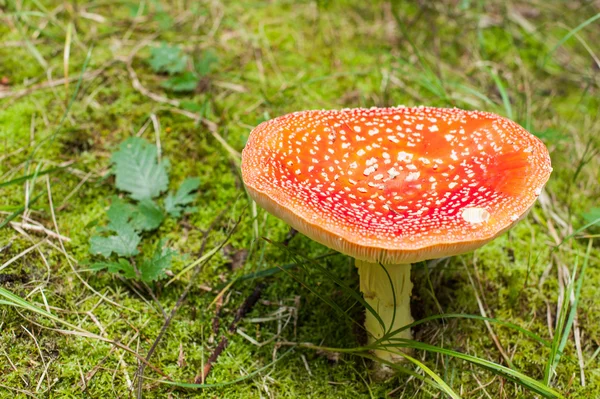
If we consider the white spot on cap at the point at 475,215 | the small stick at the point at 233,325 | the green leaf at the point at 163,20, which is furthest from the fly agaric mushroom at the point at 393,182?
the green leaf at the point at 163,20

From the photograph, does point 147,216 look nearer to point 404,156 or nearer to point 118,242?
point 118,242

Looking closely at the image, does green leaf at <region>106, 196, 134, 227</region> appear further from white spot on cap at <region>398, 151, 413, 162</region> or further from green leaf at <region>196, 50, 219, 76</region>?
white spot on cap at <region>398, 151, 413, 162</region>

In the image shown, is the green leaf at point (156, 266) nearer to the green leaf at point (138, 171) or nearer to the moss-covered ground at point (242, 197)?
the moss-covered ground at point (242, 197)

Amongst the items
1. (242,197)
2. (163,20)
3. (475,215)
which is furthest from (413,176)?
(163,20)

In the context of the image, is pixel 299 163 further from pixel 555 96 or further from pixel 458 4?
pixel 458 4

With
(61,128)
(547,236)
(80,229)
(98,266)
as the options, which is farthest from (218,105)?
(547,236)
